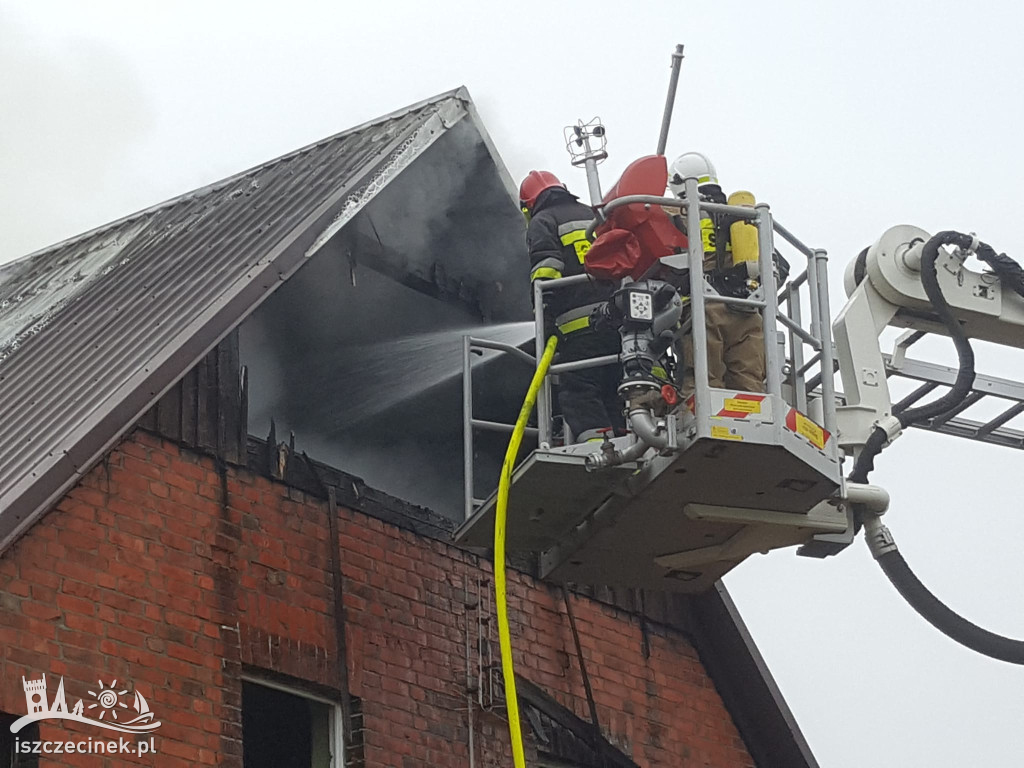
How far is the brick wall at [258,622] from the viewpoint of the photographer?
790cm

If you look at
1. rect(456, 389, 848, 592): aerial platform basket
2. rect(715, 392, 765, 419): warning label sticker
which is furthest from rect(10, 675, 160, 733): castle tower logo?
rect(715, 392, 765, 419): warning label sticker

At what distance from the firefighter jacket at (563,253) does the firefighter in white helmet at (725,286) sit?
483mm

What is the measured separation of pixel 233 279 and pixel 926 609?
12.3 feet

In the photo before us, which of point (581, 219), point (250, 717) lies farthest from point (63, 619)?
point (581, 219)

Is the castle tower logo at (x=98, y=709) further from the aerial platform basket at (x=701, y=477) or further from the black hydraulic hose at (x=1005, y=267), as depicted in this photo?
the black hydraulic hose at (x=1005, y=267)

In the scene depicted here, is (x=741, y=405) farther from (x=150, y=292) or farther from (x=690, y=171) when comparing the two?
(x=150, y=292)

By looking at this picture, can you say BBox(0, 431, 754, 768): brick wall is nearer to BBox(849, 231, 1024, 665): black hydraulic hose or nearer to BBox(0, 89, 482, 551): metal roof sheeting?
BBox(0, 89, 482, 551): metal roof sheeting

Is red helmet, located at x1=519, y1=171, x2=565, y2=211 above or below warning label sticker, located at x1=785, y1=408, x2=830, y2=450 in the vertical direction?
above

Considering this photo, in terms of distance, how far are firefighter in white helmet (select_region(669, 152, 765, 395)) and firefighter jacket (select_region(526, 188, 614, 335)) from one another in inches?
19.0

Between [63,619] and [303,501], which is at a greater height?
[303,501]

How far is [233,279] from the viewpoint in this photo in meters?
8.87

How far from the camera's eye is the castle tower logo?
7527 mm

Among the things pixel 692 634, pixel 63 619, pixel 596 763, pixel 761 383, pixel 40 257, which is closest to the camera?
pixel 63 619

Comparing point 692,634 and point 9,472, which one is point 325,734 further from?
point 692,634
